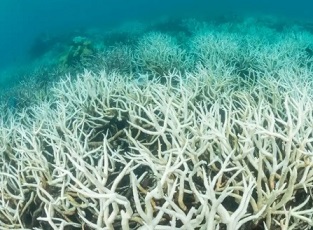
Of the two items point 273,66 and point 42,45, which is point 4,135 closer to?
point 273,66

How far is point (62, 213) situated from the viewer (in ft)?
8.43

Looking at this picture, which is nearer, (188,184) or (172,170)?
(172,170)

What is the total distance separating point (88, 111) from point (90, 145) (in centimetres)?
85

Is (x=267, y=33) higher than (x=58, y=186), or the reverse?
(x=58, y=186)

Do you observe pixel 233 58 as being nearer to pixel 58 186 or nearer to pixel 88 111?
pixel 88 111

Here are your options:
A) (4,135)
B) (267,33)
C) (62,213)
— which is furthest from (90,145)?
(267,33)

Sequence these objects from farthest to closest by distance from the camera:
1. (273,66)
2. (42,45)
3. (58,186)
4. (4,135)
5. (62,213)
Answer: (42,45) < (273,66) < (4,135) < (58,186) < (62,213)

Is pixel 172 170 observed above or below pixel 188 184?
above

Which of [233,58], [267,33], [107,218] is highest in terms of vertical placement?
[107,218]

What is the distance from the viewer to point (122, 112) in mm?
4648

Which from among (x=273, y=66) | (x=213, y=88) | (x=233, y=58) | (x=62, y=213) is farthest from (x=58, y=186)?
(x=233, y=58)

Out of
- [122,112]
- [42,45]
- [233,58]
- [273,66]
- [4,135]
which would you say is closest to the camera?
[4,135]

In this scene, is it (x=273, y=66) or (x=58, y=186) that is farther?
(x=273, y=66)

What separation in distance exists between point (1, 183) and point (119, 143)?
1484 mm
